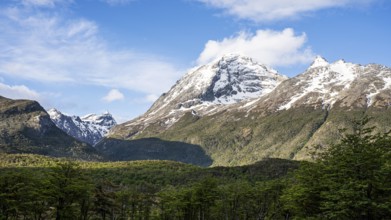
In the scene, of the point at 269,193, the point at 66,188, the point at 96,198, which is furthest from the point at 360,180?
the point at 96,198

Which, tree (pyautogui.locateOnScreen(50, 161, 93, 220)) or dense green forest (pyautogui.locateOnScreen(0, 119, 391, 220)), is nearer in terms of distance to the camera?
dense green forest (pyautogui.locateOnScreen(0, 119, 391, 220))

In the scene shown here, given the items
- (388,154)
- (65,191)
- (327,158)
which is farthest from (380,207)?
(65,191)

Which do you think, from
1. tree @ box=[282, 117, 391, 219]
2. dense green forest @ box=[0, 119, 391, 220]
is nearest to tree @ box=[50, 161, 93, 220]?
dense green forest @ box=[0, 119, 391, 220]

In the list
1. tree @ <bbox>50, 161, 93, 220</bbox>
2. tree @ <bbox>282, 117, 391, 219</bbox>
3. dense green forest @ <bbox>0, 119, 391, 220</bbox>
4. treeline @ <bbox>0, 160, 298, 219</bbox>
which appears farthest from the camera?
treeline @ <bbox>0, 160, 298, 219</bbox>

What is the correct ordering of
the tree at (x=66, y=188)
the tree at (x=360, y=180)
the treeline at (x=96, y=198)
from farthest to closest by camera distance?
1. the treeline at (x=96, y=198)
2. the tree at (x=66, y=188)
3. the tree at (x=360, y=180)

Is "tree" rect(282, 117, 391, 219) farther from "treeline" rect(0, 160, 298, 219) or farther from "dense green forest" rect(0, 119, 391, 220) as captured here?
"treeline" rect(0, 160, 298, 219)

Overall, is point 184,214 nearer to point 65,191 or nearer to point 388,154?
point 65,191

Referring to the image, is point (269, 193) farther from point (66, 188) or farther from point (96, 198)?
point (66, 188)

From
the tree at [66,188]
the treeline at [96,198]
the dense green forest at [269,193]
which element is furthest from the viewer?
the treeline at [96,198]

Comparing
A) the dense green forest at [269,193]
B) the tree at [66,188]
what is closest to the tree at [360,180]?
the dense green forest at [269,193]

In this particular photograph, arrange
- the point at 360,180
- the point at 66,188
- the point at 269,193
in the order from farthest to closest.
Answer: the point at 269,193, the point at 66,188, the point at 360,180

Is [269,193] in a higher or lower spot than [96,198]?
higher

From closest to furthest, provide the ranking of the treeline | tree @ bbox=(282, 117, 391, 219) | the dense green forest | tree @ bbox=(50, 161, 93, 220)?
tree @ bbox=(282, 117, 391, 219) → the dense green forest → tree @ bbox=(50, 161, 93, 220) → the treeline

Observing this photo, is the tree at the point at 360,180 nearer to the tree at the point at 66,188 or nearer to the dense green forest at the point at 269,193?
the dense green forest at the point at 269,193
